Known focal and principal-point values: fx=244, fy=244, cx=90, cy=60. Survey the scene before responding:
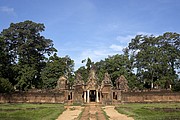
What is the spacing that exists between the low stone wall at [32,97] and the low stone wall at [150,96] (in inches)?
475

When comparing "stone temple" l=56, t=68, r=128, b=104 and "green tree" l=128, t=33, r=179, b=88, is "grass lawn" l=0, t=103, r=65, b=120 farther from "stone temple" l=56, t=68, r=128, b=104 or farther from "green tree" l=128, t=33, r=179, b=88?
"green tree" l=128, t=33, r=179, b=88

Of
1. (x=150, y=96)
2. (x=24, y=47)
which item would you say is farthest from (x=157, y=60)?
(x=24, y=47)

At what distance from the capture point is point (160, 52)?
2525 inches

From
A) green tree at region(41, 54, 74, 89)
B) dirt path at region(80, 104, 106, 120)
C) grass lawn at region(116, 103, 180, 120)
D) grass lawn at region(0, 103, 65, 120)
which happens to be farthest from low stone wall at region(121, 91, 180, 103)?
green tree at region(41, 54, 74, 89)

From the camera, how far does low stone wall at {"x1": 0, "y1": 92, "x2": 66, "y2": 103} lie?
1833 inches

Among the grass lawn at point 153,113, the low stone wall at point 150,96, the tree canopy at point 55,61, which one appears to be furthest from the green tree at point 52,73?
the grass lawn at point 153,113

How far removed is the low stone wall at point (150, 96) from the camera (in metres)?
45.4

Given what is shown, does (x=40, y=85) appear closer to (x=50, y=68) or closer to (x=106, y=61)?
(x=50, y=68)

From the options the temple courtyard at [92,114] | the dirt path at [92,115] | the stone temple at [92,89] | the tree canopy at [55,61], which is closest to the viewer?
the dirt path at [92,115]

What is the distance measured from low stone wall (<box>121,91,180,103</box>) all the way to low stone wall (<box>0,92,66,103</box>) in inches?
475

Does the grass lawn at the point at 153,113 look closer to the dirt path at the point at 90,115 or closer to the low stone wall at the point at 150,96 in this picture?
the dirt path at the point at 90,115

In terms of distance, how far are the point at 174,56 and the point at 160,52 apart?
13.0 ft

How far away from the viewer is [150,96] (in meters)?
46.1

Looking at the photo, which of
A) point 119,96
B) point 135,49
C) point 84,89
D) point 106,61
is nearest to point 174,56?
point 135,49
